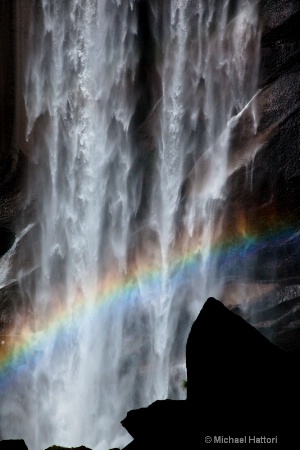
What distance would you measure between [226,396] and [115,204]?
15812 mm

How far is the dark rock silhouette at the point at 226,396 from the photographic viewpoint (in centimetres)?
535

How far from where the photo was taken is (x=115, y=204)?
21.2 metres

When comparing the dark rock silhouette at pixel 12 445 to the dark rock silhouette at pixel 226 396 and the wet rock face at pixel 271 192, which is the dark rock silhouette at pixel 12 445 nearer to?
the dark rock silhouette at pixel 226 396

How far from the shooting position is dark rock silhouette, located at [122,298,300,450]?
5348 millimetres

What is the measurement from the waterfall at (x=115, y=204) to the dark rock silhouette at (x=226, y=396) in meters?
10.2

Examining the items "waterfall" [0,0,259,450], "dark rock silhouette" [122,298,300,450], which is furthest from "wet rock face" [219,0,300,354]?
"dark rock silhouette" [122,298,300,450]

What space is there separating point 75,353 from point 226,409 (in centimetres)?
1539

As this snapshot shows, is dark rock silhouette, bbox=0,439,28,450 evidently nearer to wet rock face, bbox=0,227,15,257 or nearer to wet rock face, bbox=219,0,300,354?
wet rock face, bbox=219,0,300,354

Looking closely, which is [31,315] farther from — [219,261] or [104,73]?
[104,73]

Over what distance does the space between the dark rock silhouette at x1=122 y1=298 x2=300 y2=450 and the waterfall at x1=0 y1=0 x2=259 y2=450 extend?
1022cm

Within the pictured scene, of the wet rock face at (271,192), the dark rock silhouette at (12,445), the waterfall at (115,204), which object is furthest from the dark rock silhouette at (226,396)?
the waterfall at (115,204)

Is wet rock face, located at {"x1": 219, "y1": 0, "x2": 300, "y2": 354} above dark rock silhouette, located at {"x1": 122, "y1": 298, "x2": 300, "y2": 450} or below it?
above

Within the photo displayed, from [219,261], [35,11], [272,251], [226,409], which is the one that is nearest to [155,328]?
[219,261]

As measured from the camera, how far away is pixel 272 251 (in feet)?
53.5
